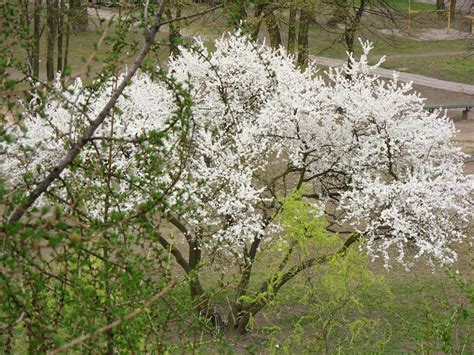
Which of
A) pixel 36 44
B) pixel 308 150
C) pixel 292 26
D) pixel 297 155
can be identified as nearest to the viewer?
pixel 36 44

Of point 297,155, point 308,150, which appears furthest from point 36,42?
point 308,150

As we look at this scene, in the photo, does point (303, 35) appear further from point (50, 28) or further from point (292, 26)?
point (50, 28)

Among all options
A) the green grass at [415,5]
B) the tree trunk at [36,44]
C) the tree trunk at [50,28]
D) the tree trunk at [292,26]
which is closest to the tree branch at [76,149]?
the tree trunk at [36,44]

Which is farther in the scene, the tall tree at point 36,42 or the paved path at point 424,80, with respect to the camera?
the paved path at point 424,80

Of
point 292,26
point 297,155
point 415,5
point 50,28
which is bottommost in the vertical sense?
point 297,155

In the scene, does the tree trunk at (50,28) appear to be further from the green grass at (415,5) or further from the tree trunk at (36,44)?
the green grass at (415,5)

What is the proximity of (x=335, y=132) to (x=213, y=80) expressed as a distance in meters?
2.31

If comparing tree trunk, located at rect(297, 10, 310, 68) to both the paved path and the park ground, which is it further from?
the paved path

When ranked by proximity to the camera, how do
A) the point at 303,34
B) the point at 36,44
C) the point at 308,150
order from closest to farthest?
the point at 36,44 → the point at 308,150 → the point at 303,34

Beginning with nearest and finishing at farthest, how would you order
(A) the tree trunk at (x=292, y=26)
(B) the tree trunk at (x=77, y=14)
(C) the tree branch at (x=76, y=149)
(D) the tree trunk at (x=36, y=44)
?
(C) the tree branch at (x=76, y=149), (D) the tree trunk at (x=36, y=44), (B) the tree trunk at (x=77, y=14), (A) the tree trunk at (x=292, y=26)

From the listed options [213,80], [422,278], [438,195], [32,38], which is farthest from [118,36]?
[422,278]

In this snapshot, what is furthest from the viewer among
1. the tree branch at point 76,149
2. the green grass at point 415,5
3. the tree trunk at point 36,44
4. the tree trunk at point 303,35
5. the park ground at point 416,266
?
the green grass at point 415,5

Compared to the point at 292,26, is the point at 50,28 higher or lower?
higher

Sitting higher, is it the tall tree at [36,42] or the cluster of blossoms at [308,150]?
the tall tree at [36,42]
